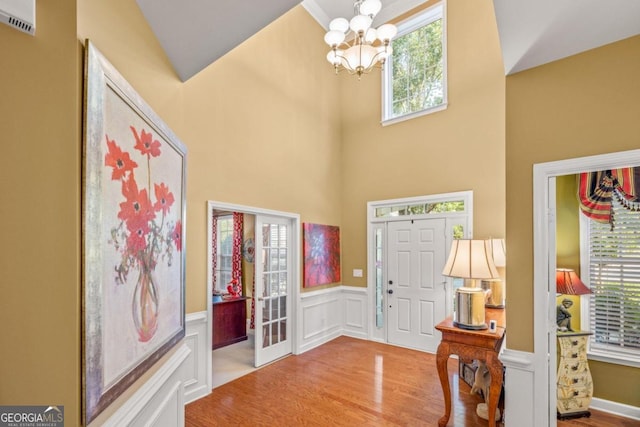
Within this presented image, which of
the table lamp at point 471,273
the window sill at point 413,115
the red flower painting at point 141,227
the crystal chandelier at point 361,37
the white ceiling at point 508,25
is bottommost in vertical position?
the table lamp at point 471,273

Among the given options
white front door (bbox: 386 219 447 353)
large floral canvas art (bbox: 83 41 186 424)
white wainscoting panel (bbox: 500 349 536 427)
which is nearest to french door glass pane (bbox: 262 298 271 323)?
white front door (bbox: 386 219 447 353)

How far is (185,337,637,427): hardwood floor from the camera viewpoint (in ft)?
9.21

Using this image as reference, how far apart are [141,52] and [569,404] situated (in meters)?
4.10

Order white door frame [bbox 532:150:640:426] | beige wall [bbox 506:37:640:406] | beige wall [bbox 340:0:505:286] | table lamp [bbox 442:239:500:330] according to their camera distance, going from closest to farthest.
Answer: beige wall [bbox 506:37:640:406], white door frame [bbox 532:150:640:426], table lamp [bbox 442:239:500:330], beige wall [bbox 340:0:505:286]

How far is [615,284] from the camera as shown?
267cm

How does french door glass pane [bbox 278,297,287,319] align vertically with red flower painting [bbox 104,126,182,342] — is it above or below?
below

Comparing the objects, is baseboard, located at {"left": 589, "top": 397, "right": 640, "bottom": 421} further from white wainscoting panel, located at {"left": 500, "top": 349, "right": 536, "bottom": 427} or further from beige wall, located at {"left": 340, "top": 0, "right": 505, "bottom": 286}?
beige wall, located at {"left": 340, "top": 0, "right": 505, "bottom": 286}

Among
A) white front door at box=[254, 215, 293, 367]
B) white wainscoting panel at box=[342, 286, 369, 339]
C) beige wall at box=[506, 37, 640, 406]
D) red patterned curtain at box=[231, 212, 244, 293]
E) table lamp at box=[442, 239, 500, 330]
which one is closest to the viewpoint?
beige wall at box=[506, 37, 640, 406]

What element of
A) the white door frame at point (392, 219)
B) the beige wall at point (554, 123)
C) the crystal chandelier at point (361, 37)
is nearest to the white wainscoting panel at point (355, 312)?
the white door frame at point (392, 219)

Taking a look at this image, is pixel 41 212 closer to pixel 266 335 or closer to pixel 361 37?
pixel 361 37

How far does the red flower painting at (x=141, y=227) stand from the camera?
50.6 inches

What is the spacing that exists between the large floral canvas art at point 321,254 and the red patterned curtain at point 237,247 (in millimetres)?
1694

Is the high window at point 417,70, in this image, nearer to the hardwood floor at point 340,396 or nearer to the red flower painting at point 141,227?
the hardwood floor at point 340,396

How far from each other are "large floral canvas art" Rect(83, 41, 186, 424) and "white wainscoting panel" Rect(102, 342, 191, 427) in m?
0.09
